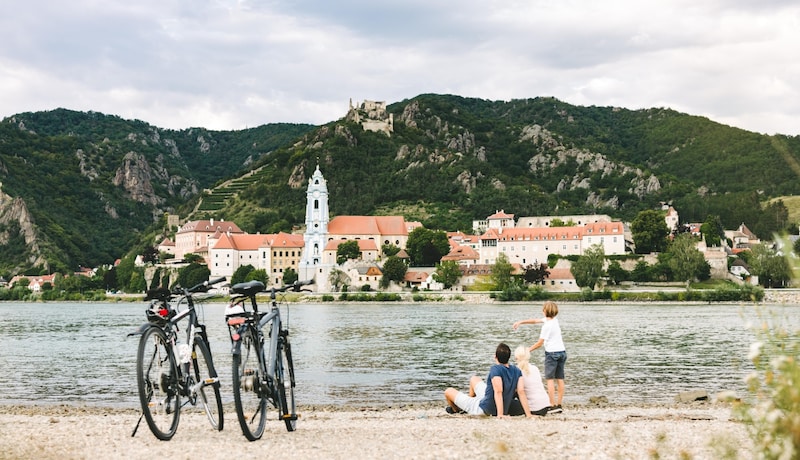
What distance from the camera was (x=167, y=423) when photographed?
8.88 meters

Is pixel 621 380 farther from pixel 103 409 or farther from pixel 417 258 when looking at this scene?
pixel 417 258

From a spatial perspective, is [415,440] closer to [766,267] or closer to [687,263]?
[766,267]

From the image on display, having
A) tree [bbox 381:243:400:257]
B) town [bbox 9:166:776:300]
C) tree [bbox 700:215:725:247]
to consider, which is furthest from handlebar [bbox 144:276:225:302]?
tree [bbox 381:243:400:257]

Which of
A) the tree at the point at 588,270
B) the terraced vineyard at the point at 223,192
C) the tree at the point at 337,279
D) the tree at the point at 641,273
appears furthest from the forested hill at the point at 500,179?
the tree at the point at 588,270

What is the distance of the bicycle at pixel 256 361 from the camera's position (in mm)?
8531

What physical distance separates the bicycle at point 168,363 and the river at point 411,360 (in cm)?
574

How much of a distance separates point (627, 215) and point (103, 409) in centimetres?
13796

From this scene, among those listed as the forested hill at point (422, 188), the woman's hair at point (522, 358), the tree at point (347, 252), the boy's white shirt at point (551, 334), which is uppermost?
the forested hill at point (422, 188)

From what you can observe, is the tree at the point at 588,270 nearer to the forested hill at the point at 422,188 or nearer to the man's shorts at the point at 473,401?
the forested hill at the point at 422,188

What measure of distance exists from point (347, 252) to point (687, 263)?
45695 mm

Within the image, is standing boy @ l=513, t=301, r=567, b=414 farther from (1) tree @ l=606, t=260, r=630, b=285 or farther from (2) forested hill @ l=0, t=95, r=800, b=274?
(2) forested hill @ l=0, t=95, r=800, b=274

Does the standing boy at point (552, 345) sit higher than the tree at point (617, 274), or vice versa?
the tree at point (617, 274)

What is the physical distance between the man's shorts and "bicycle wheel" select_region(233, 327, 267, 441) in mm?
3979

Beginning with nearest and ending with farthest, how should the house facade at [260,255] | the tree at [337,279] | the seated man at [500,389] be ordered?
the seated man at [500,389] → the tree at [337,279] → the house facade at [260,255]
